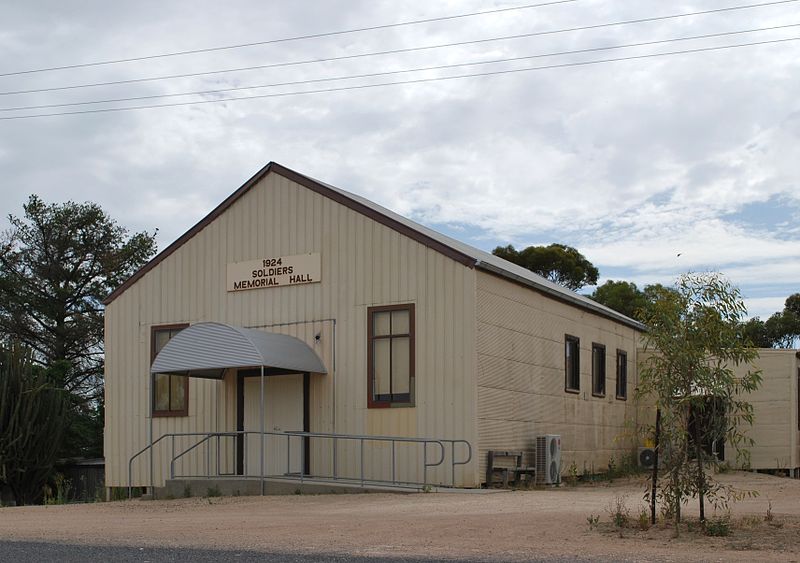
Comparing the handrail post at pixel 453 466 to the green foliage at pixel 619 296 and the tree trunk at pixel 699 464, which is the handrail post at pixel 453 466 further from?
the green foliage at pixel 619 296

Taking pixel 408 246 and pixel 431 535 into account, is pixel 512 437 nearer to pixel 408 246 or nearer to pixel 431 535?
pixel 408 246

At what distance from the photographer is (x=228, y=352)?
2075cm

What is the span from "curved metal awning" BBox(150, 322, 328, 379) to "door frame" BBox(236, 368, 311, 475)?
2.03ft

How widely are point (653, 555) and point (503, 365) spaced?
11.2 m

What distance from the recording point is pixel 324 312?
22375 mm

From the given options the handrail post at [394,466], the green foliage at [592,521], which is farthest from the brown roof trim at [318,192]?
the green foliage at [592,521]

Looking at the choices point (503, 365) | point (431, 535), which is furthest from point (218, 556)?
point (503, 365)

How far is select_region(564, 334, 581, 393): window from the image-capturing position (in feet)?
82.2

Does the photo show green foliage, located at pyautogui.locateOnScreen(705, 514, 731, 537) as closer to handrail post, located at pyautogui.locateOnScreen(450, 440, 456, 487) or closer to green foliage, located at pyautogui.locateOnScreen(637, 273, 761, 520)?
green foliage, located at pyautogui.locateOnScreen(637, 273, 761, 520)

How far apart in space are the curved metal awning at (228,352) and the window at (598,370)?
25.8ft

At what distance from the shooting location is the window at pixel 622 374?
28.7 metres

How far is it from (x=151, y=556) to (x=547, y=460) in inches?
503

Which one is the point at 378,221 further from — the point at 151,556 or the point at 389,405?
the point at 151,556

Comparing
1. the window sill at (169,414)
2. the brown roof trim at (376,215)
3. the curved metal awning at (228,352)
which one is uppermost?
the brown roof trim at (376,215)
